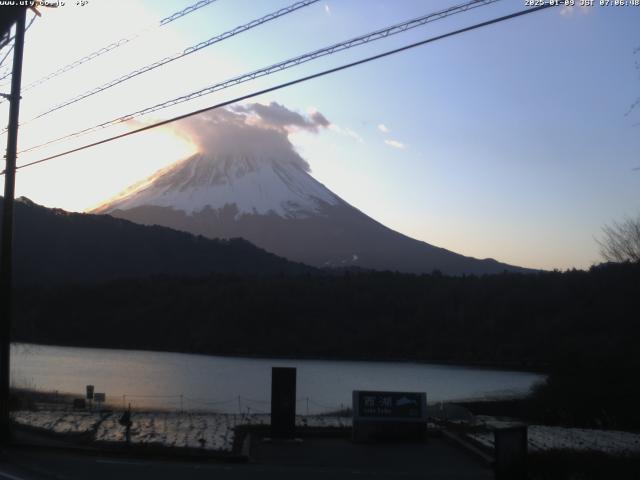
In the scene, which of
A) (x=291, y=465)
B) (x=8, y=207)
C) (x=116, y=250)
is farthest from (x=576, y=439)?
(x=116, y=250)

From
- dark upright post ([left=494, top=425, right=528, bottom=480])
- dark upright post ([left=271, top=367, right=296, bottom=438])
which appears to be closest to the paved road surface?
dark upright post ([left=271, top=367, right=296, bottom=438])

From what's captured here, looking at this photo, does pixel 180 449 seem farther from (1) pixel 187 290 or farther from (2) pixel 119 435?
(1) pixel 187 290

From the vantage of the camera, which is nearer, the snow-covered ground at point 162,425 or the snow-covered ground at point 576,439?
the snow-covered ground at point 576,439

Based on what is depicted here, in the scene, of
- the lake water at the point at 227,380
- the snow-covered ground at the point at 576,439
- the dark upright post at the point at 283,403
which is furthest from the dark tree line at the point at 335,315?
the dark upright post at the point at 283,403

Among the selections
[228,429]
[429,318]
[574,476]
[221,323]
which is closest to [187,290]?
[221,323]

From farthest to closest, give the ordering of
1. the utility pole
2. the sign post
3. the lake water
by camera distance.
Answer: the lake water, the sign post, the utility pole

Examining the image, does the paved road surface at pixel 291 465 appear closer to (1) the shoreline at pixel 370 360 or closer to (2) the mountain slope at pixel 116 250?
(1) the shoreline at pixel 370 360

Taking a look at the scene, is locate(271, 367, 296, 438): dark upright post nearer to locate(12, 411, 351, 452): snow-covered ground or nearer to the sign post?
locate(12, 411, 351, 452): snow-covered ground
